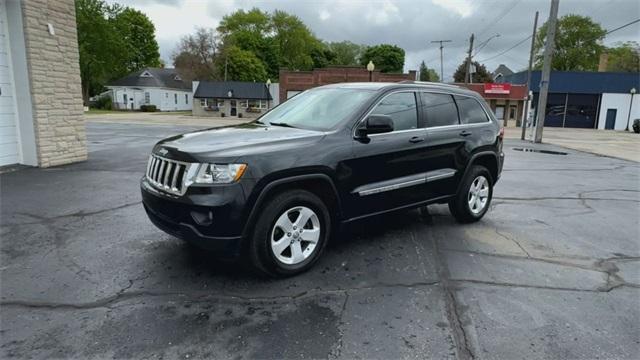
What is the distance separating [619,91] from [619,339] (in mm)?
50374

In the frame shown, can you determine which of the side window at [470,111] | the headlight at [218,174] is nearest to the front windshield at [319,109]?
the headlight at [218,174]

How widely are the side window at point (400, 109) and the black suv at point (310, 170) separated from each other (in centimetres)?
1

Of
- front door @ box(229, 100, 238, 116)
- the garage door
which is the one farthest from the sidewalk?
front door @ box(229, 100, 238, 116)

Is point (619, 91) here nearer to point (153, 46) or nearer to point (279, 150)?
point (279, 150)

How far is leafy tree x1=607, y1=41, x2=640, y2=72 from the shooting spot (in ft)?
208

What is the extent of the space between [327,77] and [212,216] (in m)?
39.6

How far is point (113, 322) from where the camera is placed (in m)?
2.98

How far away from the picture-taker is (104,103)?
61.8 metres

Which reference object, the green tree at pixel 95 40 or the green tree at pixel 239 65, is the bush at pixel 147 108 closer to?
the green tree at pixel 95 40

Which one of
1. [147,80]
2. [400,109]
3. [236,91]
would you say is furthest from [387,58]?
[400,109]

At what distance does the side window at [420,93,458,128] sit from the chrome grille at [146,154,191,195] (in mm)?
2882

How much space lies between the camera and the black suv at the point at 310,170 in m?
3.33

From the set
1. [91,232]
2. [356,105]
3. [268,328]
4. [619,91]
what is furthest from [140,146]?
[619,91]

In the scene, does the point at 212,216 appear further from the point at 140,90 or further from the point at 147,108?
the point at 140,90
